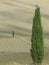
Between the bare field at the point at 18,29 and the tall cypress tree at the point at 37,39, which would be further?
the bare field at the point at 18,29

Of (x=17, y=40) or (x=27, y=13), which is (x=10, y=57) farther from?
(x=27, y=13)

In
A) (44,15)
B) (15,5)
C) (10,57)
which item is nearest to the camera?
(10,57)

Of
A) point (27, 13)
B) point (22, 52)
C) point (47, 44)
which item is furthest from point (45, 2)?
point (22, 52)

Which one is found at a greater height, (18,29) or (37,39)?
(37,39)

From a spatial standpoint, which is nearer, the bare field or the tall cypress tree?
the tall cypress tree

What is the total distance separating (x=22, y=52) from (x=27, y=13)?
9.42 m

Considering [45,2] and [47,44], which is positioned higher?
[45,2]

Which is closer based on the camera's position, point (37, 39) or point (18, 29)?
point (37, 39)

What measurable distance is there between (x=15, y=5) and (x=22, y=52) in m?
11.8

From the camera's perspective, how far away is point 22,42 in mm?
13594

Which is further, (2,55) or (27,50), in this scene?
(27,50)

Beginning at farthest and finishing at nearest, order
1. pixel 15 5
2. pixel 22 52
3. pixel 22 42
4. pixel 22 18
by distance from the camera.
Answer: pixel 15 5 < pixel 22 18 < pixel 22 42 < pixel 22 52

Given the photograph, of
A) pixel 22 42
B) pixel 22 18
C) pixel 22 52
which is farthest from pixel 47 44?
pixel 22 18

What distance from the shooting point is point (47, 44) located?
45.5 feet
